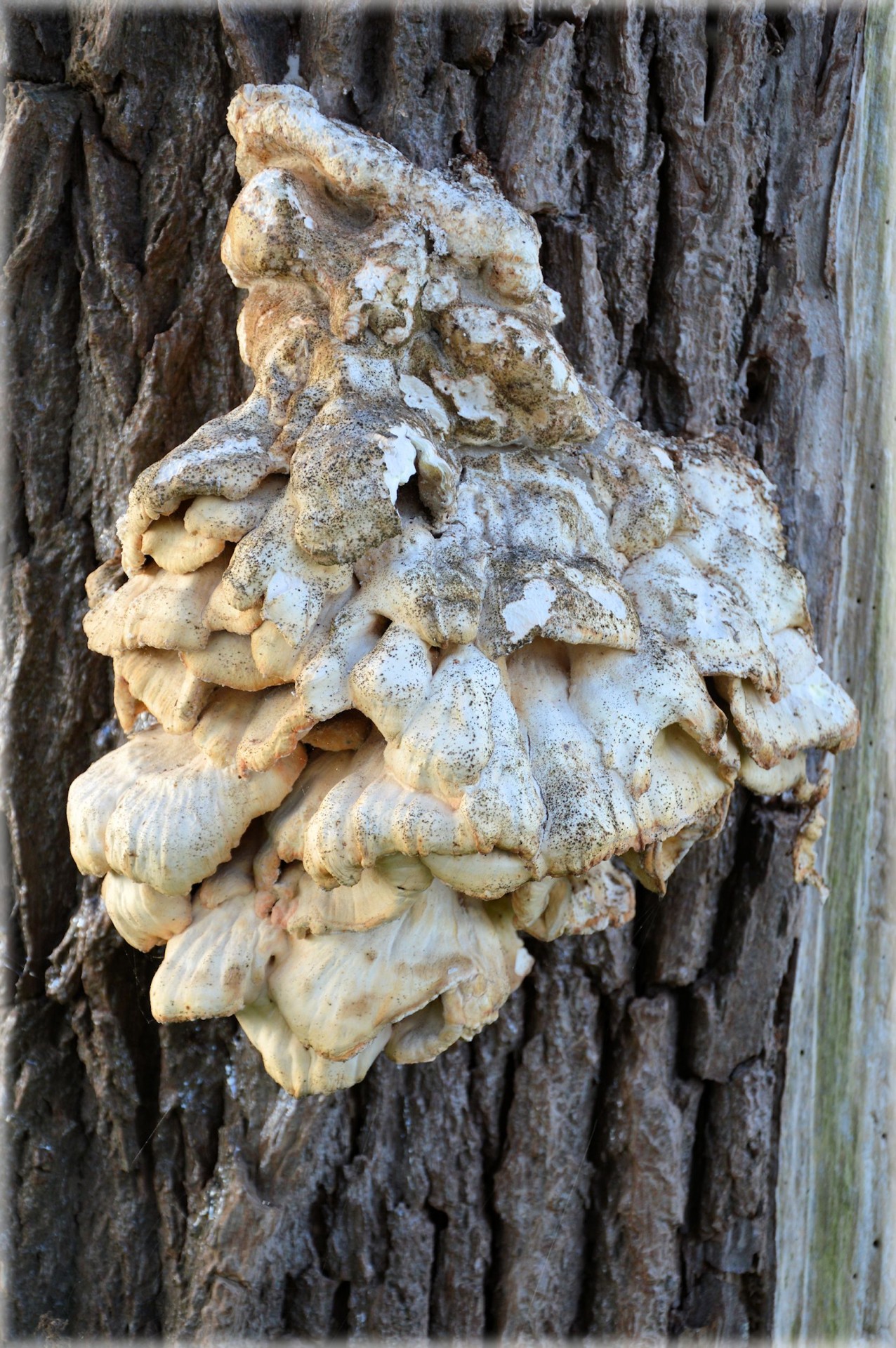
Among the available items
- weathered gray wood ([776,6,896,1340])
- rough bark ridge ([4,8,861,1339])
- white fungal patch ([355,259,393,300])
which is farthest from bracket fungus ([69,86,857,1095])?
weathered gray wood ([776,6,896,1340])

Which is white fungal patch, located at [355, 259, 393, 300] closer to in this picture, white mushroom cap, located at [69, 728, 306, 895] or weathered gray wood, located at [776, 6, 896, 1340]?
white mushroom cap, located at [69, 728, 306, 895]

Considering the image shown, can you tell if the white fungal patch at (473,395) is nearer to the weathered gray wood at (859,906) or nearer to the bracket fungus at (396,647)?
the bracket fungus at (396,647)

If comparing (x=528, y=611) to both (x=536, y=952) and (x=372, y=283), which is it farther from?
(x=536, y=952)

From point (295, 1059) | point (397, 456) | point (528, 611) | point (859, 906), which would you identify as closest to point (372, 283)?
point (397, 456)

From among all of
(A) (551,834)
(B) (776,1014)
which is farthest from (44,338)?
(B) (776,1014)

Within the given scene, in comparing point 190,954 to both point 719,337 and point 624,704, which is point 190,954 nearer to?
point 624,704
